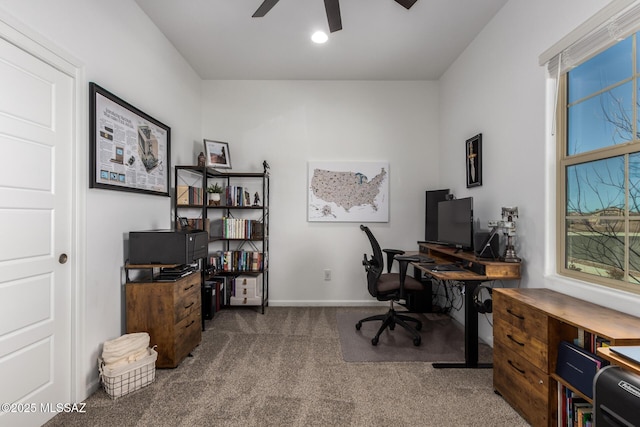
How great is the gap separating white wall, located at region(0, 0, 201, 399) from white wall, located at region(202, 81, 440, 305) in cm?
108

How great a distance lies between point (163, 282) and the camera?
2.24 m

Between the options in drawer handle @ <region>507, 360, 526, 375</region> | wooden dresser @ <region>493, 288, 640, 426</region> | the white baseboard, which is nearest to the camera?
wooden dresser @ <region>493, 288, 640, 426</region>

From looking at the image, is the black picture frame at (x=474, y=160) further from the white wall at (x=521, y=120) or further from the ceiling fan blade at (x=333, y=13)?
the ceiling fan blade at (x=333, y=13)

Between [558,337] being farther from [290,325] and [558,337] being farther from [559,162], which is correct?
[290,325]

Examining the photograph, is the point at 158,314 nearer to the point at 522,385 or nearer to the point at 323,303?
the point at 323,303

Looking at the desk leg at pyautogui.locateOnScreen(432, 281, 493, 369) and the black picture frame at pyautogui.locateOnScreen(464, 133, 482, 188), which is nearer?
the desk leg at pyautogui.locateOnScreen(432, 281, 493, 369)

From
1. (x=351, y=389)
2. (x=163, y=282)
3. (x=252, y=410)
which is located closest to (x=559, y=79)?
(x=351, y=389)

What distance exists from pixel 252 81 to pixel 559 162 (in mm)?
3456

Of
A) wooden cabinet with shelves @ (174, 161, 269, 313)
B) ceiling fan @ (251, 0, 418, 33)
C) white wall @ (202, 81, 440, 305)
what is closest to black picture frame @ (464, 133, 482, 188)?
white wall @ (202, 81, 440, 305)

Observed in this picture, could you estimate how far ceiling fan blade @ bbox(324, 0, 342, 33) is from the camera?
1982mm

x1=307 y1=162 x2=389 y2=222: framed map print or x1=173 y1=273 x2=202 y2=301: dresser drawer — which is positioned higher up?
x1=307 y1=162 x2=389 y2=222: framed map print

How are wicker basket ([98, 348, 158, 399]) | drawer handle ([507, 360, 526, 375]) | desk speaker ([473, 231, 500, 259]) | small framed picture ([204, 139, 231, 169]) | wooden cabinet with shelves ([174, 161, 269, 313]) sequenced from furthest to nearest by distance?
1. small framed picture ([204, 139, 231, 169])
2. wooden cabinet with shelves ([174, 161, 269, 313])
3. desk speaker ([473, 231, 500, 259])
4. wicker basket ([98, 348, 158, 399])
5. drawer handle ([507, 360, 526, 375])

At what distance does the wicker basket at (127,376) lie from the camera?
191 cm

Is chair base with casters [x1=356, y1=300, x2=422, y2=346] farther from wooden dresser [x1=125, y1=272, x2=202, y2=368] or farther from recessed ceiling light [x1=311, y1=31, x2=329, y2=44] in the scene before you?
recessed ceiling light [x1=311, y1=31, x2=329, y2=44]
